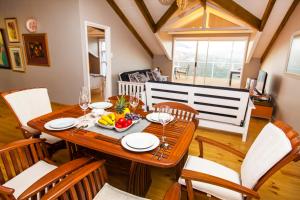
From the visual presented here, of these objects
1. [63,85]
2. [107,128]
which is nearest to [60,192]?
[107,128]

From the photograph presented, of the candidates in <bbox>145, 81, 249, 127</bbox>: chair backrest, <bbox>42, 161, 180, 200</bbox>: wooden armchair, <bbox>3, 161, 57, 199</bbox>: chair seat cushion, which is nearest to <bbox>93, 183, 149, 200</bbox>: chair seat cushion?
<bbox>42, 161, 180, 200</bbox>: wooden armchair

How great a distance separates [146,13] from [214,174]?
14.3 ft

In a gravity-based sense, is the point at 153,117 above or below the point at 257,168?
above

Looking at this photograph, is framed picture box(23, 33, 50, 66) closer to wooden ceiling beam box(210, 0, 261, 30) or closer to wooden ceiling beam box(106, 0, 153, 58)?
wooden ceiling beam box(106, 0, 153, 58)

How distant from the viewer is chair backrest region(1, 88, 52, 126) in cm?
176

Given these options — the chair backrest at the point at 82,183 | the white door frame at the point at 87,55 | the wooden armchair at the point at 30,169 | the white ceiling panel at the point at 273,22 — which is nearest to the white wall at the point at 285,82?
the white ceiling panel at the point at 273,22

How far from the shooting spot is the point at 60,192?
0.92 m

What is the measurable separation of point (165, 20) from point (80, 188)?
4622 mm

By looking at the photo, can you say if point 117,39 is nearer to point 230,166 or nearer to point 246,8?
point 246,8

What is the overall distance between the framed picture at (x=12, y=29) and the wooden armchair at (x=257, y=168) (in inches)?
210

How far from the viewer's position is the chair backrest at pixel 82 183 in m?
0.92

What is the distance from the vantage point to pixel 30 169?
134 cm

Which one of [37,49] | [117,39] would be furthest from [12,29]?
[117,39]

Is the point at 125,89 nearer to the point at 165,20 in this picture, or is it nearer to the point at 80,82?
the point at 80,82
